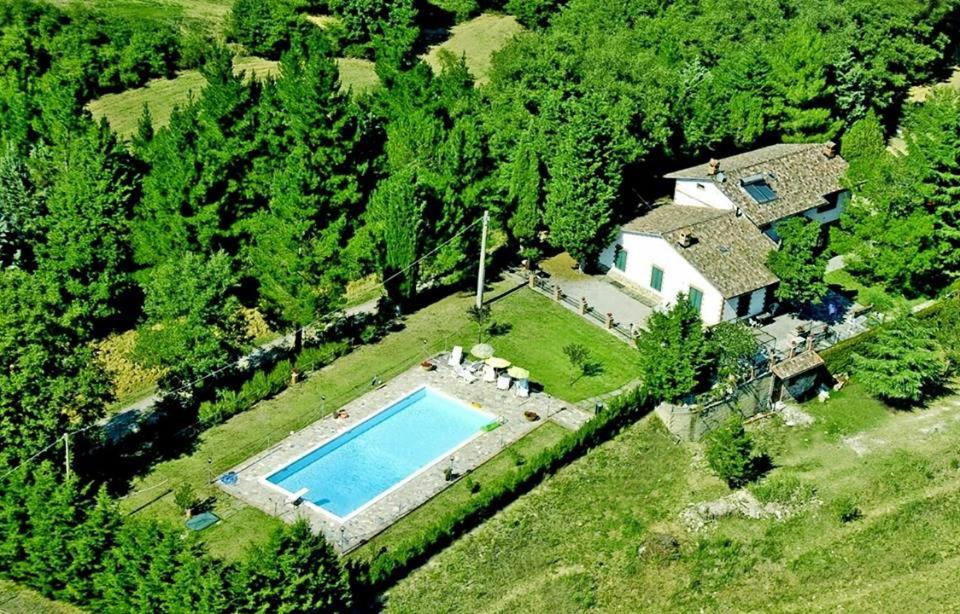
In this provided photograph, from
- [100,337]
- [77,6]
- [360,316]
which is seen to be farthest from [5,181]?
[77,6]

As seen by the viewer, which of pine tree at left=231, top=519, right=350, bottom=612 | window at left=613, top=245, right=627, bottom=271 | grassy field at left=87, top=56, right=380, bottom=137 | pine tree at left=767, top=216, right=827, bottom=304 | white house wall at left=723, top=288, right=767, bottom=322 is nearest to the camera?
pine tree at left=231, top=519, right=350, bottom=612

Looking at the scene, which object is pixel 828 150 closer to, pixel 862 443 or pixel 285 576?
pixel 862 443

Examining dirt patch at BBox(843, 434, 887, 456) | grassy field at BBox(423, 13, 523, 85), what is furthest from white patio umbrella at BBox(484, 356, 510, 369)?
grassy field at BBox(423, 13, 523, 85)

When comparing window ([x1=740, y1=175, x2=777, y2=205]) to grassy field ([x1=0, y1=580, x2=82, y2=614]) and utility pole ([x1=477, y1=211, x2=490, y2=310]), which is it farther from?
grassy field ([x1=0, y1=580, x2=82, y2=614])

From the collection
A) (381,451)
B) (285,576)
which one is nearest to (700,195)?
(381,451)

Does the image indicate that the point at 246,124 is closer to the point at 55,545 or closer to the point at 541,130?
the point at 541,130

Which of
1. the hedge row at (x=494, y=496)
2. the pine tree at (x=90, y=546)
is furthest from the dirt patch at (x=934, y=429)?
the pine tree at (x=90, y=546)
